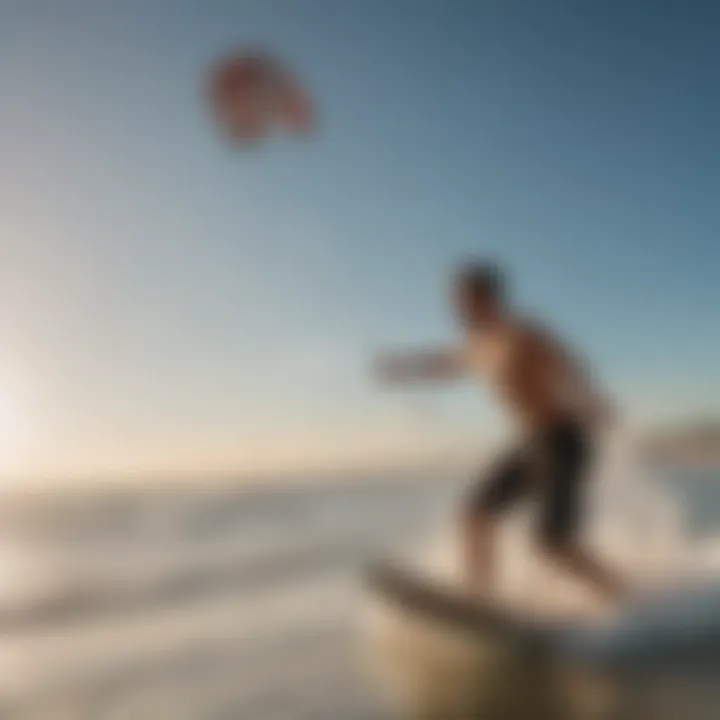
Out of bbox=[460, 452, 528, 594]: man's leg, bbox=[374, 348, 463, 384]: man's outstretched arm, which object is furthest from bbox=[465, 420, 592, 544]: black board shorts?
bbox=[374, 348, 463, 384]: man's outstretched arm

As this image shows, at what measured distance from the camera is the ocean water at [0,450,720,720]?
134 centimetres

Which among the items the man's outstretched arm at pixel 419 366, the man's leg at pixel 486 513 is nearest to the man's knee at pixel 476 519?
the man's leg at pixel 486 513

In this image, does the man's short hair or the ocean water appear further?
the man's short hair

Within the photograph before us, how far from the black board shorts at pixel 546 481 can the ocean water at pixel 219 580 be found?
0.03 metres

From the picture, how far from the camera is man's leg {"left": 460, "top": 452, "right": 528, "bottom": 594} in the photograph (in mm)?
1396

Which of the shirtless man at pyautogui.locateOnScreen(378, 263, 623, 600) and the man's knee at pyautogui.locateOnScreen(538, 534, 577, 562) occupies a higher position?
the shirtless man at pyautogui.locateOnScreen(378, 263, 623, 600)

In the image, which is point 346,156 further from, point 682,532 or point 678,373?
point 682,532

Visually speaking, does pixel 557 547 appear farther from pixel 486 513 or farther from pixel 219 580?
pixel 219 580

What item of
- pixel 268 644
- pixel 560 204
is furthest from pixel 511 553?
pixel 560 204

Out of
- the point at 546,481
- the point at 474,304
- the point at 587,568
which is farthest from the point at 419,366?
the point at 587,568

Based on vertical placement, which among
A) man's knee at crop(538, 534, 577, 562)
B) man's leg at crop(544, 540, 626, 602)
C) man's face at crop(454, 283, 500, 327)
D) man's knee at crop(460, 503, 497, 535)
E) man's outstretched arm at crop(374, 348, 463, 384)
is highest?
man's face at crop(454, 283, 500, 327)

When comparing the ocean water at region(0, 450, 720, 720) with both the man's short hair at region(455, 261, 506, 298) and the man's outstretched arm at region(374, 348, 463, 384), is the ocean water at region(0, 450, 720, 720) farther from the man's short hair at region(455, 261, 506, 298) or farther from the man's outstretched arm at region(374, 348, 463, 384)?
the man's short hair at region(455, 261, 506, 298)

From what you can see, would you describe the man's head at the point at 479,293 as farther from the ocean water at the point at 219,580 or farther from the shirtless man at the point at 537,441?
the ocean water at the point at 219,580

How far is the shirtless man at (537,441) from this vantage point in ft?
4.59
